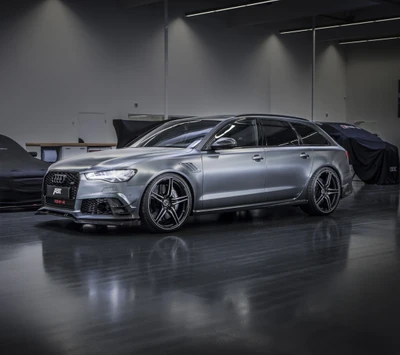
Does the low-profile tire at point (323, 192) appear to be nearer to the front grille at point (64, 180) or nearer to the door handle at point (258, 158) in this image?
the door handle at point (258, 158)

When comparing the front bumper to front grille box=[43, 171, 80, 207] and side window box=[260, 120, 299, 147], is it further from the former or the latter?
side window box=[260, 120, 299, 147]

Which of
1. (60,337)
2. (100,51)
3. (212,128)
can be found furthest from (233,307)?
(100,51)

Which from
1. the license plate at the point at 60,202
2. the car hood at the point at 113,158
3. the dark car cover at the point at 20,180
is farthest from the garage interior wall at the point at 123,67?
the car hood at the point at 113,158

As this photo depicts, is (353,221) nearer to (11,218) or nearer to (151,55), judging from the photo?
(11,218)

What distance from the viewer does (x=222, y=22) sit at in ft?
70.0

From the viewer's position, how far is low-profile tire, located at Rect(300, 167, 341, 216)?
813cm

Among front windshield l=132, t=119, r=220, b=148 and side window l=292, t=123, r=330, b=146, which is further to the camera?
side window l=292, t=123, r=330, b=146

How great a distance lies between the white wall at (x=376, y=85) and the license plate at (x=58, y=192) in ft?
66.2

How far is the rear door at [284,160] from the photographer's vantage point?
764cm

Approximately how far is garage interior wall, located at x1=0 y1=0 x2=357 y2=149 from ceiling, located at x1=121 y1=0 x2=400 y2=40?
454 millimetres

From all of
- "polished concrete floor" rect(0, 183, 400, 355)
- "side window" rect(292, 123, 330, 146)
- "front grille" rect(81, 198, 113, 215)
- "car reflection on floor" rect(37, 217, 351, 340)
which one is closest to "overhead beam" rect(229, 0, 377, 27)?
"side window" rect(292, 123, 330, 146)

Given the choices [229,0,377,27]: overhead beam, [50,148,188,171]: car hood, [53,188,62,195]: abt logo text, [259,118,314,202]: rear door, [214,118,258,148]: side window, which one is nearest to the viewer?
[50,148,188,171]: car hood

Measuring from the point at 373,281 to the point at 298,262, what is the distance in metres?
0.84

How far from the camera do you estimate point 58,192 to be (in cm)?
680
